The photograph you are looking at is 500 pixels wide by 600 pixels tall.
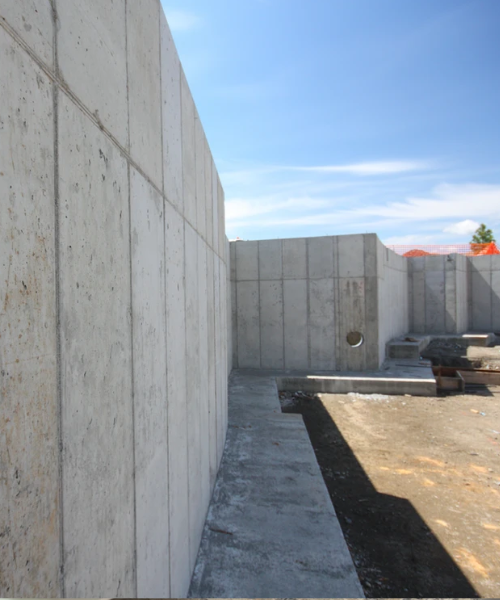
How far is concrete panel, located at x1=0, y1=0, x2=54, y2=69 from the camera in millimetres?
1032

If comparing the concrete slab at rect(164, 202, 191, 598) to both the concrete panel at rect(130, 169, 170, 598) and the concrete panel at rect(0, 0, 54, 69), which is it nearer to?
the concrete panel at rect(130, 169, 170, 598)

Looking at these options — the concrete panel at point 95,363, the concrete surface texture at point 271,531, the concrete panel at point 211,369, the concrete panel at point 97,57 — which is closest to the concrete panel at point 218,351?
the concrete panel at point 211,369

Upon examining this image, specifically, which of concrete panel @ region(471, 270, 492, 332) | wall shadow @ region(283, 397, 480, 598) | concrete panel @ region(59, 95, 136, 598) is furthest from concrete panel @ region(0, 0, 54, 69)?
concrete panel @ region(471, 270, 492, 332)

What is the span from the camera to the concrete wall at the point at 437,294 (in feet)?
56.9

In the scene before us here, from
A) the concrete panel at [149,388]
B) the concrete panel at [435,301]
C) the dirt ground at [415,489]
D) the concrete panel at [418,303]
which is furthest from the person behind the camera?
the concrete panel at [418,303]

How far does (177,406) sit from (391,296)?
515 inches

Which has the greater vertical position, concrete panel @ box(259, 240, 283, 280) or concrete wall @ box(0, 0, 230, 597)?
concrete panel @ box(259, 240, 283, 280)

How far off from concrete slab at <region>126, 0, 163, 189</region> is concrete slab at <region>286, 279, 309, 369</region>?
9298mm

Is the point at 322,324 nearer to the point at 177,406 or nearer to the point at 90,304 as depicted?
the point at 177,406

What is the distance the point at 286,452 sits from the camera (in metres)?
5.65

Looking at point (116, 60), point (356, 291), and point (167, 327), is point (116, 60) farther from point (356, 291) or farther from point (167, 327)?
point (356, 291)

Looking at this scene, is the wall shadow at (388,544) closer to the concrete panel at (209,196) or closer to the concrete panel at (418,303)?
the concrete panel at (209,196)

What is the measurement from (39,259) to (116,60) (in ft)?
3.73

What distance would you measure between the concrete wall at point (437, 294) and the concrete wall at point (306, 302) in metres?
6.73
